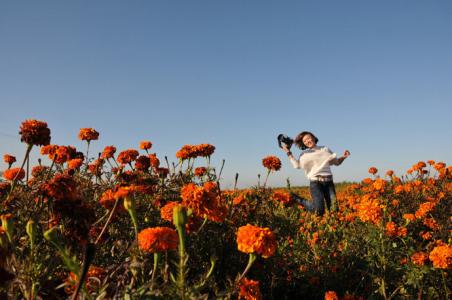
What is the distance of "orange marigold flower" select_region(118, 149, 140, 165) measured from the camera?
4070mm

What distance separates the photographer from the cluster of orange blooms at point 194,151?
404 cm

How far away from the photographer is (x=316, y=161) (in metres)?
7.51

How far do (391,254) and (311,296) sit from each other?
0.78 m

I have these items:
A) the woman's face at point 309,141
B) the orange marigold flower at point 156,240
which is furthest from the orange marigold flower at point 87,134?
the woman's face at point 309,141

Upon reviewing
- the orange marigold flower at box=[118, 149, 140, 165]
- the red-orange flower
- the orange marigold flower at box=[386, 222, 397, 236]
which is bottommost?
the orange marigold flower at box=[386, 222, 397, 236]

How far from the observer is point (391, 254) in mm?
3004

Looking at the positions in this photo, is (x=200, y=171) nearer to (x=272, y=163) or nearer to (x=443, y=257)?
(x=272, y=163)

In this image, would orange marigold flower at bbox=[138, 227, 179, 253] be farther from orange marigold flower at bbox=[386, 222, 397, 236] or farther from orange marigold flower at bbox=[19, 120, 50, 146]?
orange marigold flower at bbox=[386, 222, 397, 236]

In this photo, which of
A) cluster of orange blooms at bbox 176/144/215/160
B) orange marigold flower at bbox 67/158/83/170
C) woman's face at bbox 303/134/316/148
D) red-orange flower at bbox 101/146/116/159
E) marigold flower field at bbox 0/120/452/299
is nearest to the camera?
marigold flower field at bbox 0/120/452/299

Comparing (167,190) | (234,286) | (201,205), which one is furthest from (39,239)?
(167,190)

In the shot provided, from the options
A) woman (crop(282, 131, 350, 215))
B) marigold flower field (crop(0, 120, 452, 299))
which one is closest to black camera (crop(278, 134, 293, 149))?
woman (crop(282, 131, 350, 215))

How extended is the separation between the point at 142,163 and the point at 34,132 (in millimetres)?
1331

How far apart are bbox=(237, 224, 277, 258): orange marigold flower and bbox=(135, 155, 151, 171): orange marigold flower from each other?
229cm

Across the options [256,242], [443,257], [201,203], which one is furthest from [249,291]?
[443,257]
